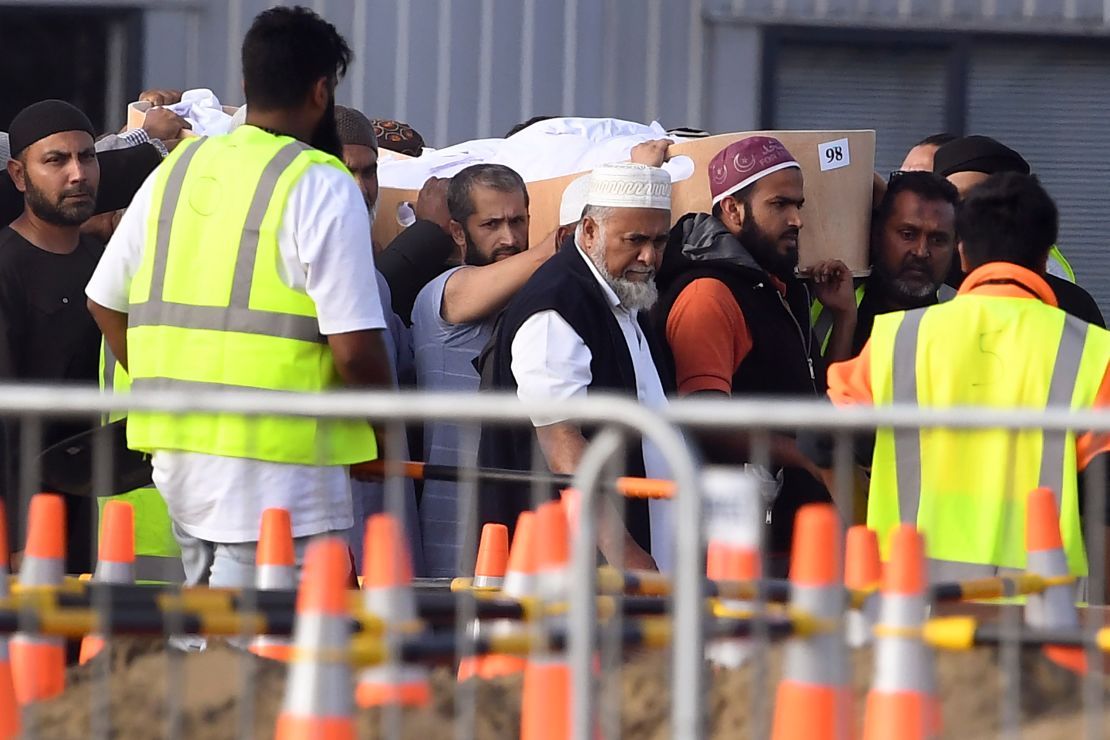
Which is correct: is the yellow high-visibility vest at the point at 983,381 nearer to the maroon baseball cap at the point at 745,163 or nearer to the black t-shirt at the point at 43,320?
the maroon baseball cap at the point at 745,163

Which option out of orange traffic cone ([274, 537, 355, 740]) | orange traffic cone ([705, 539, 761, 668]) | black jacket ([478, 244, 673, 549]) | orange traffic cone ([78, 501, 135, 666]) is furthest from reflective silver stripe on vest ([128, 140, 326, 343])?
orange traffic cone ([274, 537, 355, 740])

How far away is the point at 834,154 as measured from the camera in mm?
6770

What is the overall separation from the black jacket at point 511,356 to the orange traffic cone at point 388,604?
6.26ft

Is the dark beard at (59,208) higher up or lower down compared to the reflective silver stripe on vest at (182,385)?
higher up

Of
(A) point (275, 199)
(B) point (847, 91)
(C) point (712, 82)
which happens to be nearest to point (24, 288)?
(A) point (275, 199)

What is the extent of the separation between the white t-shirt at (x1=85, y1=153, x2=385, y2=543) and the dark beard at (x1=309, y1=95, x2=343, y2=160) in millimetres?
300

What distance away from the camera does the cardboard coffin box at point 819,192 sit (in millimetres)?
6707

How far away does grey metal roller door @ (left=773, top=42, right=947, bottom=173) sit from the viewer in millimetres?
10906

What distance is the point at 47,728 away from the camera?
3.72m

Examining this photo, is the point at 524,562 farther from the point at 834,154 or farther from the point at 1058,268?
the point at 1058,268

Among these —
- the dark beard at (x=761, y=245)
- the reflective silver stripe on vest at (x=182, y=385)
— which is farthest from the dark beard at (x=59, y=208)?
the dark beard at (x=761, y=245)

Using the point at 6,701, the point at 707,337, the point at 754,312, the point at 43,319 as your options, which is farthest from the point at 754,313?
the point at 6,701

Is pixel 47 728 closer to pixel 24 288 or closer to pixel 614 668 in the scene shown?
pixel 614 668

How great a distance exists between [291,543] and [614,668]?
1.18 meters
